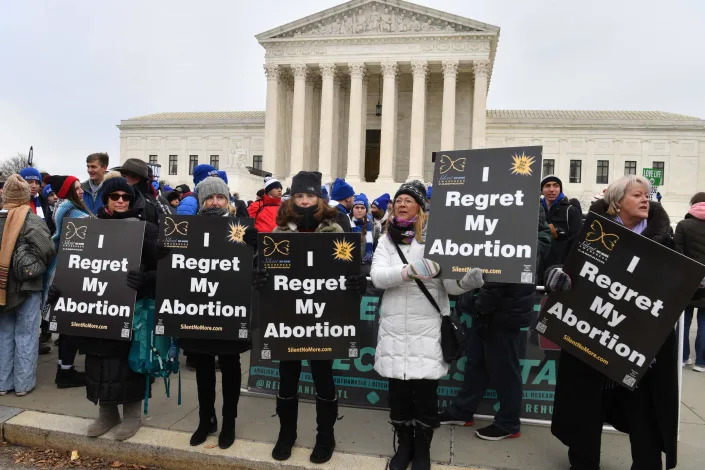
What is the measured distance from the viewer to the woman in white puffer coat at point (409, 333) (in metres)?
3.53

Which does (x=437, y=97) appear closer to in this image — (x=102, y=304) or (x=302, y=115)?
(x=302, y=115)

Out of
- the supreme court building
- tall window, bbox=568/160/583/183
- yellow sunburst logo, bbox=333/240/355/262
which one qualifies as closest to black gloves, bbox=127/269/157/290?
yellow sunburst logo, bbox=333/240/355/262

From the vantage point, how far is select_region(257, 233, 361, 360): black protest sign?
370 cm

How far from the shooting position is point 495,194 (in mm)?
3492

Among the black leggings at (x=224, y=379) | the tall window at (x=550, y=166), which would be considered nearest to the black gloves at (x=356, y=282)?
the black leggings at (x=224, y=379)

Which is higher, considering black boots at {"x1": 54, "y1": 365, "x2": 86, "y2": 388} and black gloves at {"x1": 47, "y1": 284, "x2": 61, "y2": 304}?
black gloves at {"x1": 47, "y1": 284, "x2": 61, "y2": 304}

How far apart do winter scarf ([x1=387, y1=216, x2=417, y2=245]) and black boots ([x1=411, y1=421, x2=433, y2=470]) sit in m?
1.38

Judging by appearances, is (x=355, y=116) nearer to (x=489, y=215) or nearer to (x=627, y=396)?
(x=489, y=215)

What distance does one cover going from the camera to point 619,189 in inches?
134

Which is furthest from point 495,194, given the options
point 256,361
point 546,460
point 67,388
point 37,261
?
point 67,388

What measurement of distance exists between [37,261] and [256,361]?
2514 mm

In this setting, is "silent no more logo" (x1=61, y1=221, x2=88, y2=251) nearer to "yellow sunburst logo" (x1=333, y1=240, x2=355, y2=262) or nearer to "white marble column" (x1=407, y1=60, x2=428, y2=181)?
"yellow sunburst logo" (x1=333, y1=240, x2=355, y2=262)

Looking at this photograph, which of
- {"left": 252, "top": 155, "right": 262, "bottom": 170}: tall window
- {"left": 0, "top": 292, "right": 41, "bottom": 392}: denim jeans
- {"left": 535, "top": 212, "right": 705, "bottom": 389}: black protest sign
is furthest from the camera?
{"left": 252, "top": 155, "right": 262, "bottom": 170}: tall window

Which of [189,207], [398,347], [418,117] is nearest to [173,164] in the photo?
[418,117]
